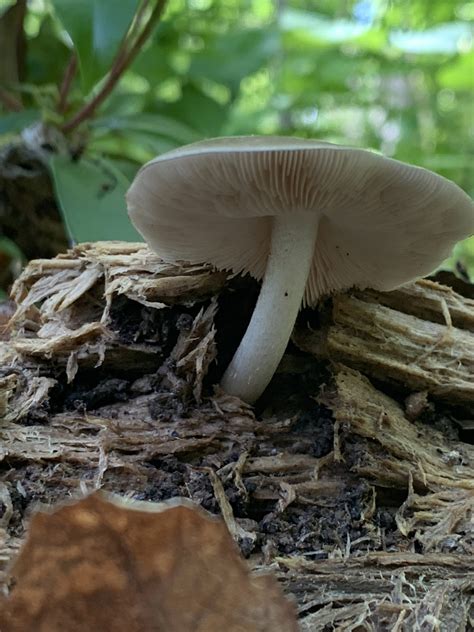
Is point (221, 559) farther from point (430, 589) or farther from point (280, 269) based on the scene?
point (280, 269)

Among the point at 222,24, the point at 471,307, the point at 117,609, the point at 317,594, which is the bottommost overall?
the point at 317,594

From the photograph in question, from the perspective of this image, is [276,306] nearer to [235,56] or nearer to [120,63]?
[120,63]

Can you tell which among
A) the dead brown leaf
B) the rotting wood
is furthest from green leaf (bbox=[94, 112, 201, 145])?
the dead brown leaf

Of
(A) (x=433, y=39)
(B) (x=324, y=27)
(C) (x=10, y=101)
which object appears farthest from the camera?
(B) (x=324, y=27)

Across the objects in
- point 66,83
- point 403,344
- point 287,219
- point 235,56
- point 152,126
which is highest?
point 235,56

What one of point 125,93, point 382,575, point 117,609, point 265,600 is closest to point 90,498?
point 117,609

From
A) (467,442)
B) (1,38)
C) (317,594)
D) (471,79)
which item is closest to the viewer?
(317,594)

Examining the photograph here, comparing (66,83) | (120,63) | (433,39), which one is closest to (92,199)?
(120,63)
